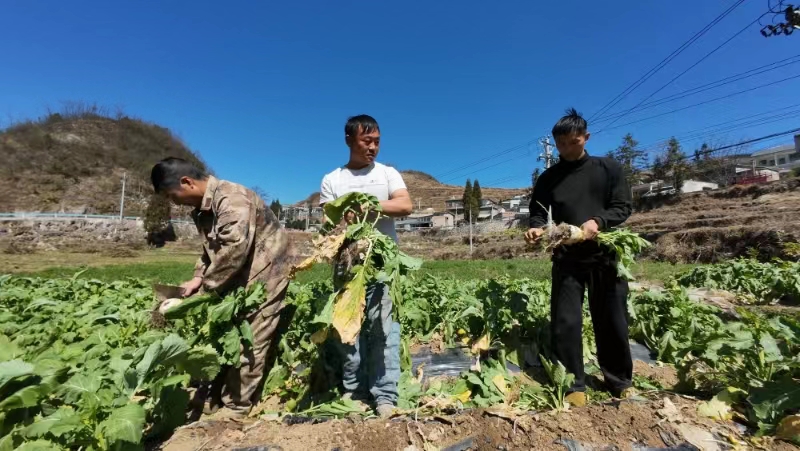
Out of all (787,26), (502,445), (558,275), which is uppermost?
(787,26)

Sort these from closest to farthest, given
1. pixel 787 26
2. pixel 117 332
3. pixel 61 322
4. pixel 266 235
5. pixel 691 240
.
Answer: pixel 266 235
pixel 117 332
pixel 61 322
pixel 787 26
pixel 691 240

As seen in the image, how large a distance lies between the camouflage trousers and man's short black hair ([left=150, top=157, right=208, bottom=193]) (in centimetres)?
117

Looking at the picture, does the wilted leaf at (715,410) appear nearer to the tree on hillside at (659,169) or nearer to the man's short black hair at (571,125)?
the man's short black hair at (571,125)

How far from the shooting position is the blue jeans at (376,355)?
8.79 feet

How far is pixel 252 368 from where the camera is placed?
9.83 ft

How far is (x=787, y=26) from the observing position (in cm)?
1352

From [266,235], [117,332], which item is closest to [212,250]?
[266,235]

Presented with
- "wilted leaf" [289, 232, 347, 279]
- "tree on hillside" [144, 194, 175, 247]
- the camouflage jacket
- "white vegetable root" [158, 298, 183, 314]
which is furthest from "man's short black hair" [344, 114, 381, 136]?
"tree on hillside" [144, 194, 175, 247]

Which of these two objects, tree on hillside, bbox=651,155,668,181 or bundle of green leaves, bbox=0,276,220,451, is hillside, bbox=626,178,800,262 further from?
bundle of green leaves, bbox=0,276,220,451

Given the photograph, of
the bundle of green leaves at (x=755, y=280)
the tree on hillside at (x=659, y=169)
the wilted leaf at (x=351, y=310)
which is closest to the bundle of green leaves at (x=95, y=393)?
the wilted leaf at (x=351, y=310)

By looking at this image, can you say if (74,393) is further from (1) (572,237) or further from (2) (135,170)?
(2) (135,170)

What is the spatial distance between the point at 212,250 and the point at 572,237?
2.64m

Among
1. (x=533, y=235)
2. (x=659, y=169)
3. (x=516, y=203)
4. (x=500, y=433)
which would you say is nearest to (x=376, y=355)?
(x=500, y=433)

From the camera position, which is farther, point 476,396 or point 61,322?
point 61,322
